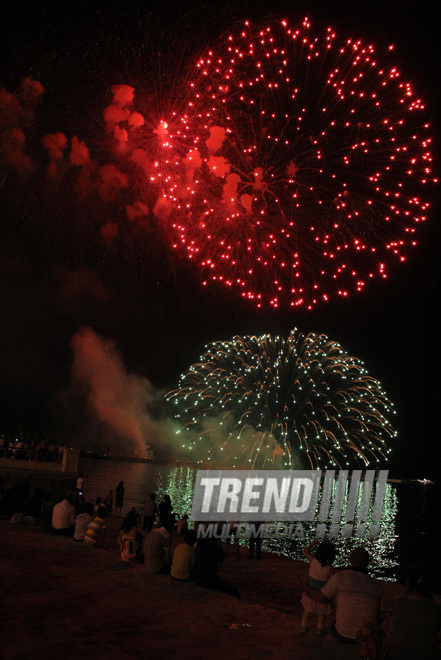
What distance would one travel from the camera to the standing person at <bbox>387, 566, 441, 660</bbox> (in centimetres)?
538

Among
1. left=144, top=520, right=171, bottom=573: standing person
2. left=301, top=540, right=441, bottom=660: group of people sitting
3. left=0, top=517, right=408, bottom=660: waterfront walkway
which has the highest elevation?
left=301, top=540, right=441, bottom=660: group of people sitting

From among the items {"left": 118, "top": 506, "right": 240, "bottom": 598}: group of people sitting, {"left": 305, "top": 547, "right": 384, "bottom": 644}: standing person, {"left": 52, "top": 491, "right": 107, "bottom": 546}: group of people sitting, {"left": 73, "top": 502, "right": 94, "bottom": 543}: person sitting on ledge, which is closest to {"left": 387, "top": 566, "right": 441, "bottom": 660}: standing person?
{"left": 305, "top": 547, "right": 384, "bottom": 644}: standing person

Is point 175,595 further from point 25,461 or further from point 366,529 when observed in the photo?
point 366,529

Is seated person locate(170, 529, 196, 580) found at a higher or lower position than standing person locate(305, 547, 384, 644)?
lower

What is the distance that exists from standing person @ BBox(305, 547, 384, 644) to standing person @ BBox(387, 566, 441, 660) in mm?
605

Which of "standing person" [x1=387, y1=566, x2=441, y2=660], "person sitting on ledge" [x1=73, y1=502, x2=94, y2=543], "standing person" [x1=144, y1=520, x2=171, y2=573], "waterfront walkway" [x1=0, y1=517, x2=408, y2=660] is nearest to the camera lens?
"standing person" [x1=387, y1=566, x2=441, y2=660]

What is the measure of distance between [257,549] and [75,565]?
29.8ft

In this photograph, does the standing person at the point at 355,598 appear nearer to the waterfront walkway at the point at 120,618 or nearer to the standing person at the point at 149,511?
the waterfront walkway at the point at 120,618

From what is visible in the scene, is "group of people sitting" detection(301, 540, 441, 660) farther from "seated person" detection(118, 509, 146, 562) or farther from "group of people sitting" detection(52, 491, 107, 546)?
"group of people sitting" detection(52, 491, 107, 546)

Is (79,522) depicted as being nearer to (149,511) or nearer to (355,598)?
(149,511)

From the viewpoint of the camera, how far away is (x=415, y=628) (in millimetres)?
5434

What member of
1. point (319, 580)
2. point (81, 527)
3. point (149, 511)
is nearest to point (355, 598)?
→ point (319, 580)

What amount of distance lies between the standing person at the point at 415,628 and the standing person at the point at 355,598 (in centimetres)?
61

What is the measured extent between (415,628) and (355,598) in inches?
36.7
